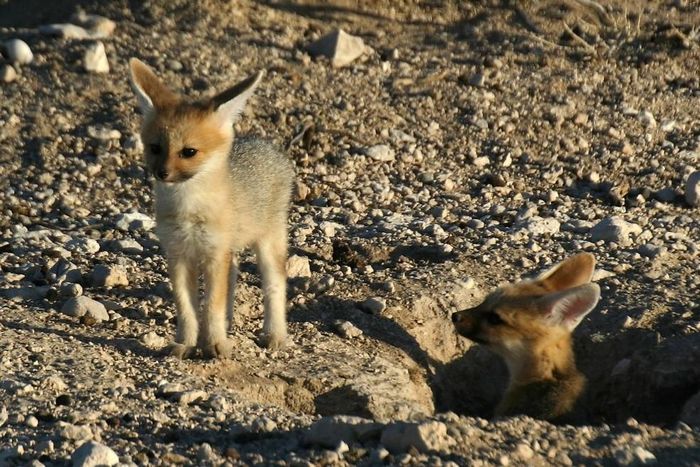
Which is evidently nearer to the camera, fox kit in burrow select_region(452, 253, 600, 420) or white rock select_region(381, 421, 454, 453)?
white rock select_region(381, 421, 454, 453)

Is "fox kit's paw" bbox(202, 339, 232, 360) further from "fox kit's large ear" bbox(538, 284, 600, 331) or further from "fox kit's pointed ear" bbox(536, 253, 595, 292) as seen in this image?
"fox kit's pointed ear" bbox(536, 253, 595, 292)

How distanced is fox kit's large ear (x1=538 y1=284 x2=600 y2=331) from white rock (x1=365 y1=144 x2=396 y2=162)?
289cm

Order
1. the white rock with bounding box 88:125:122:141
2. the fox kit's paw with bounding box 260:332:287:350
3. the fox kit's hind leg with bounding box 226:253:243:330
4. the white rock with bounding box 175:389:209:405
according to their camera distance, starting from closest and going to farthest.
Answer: the white rock with bounding box 175:389:209:405 → the fox kit's paw with bounding box 260:332:287:350 → the fox kit's hind leg with bounding box 226:253:243:330 → the white rock with bounding box 88:125:122:141

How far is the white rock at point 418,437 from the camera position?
502 centimetres

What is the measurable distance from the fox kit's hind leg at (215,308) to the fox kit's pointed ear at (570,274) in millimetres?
1964

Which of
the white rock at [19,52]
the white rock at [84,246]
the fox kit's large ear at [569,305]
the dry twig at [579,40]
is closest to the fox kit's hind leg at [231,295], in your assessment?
the white rock at [84,246]

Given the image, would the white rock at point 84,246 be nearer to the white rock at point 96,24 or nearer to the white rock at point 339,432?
the white rock at point 96,24

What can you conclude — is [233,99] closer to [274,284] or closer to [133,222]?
[274,284]

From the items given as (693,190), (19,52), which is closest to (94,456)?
(693,190)

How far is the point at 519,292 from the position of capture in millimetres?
7402

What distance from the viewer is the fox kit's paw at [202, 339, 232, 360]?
6.86 m

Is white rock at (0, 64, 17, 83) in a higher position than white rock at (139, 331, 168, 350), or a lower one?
higher

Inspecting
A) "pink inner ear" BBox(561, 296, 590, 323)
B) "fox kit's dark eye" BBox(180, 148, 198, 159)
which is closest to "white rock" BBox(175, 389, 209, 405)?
"fox kit's dark eye" BBox(180, 148, 198, 159)

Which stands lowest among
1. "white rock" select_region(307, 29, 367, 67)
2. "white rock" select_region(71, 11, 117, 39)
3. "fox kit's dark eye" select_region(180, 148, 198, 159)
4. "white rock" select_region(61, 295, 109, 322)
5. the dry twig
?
"white rock" select_region(61, 295, 109, 322)
